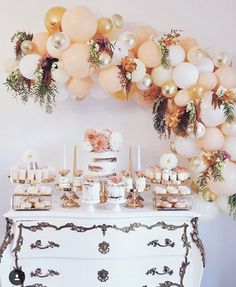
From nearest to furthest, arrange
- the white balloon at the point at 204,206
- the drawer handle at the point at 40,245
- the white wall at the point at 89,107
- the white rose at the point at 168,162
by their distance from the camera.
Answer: the drawer handle at the point at 40,245 < the white rose at the point at 168,162 < the white balloon at the point at 204,206 < the white wall at the point at 89,107

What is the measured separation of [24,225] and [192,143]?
0.93m

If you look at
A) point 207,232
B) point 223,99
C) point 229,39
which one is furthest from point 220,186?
point 229,39

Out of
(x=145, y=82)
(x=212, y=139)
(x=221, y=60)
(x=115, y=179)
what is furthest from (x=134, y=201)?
(x=221, y=60)

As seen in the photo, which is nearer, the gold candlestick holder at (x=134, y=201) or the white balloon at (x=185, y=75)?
the white balloon at (x=185, y=75)

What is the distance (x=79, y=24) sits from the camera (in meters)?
1.84

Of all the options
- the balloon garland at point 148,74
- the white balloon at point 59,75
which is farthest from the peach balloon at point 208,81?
the white balloon at point 59,75

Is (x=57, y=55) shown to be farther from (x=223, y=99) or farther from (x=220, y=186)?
(x=220, y=186)

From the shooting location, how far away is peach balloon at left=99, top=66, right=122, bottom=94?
1934 millimetres

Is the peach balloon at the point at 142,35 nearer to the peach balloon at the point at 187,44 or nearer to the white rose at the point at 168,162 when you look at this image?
the peach balloon at the point at 187,44

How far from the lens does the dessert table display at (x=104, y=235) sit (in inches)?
76.6

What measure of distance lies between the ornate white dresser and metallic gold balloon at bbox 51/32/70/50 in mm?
797

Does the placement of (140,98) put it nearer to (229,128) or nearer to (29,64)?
(229,128)

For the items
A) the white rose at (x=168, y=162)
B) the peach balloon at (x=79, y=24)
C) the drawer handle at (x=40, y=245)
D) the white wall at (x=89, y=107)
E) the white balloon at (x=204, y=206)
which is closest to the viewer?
the peach balloon at (x=79, y=24)

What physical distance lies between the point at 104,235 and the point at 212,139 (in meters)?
0.71
